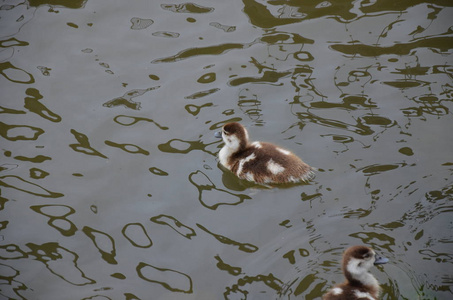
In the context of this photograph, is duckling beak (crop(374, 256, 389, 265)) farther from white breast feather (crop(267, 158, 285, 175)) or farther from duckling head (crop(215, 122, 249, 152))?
duckling head (crop(215, 122, 249, 152))

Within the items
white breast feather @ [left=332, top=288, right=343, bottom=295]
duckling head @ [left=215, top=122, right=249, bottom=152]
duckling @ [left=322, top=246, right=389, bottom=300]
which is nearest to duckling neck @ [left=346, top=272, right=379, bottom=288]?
duckling @ [left=322, top=246, right=389, bottom=300]

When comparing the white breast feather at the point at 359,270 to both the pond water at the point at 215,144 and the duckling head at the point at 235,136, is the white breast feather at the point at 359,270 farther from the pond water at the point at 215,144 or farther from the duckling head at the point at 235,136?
the duckling head at the point at 235,136

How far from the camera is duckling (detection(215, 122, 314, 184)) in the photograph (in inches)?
187

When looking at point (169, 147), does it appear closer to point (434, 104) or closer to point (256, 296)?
point (256, 296)

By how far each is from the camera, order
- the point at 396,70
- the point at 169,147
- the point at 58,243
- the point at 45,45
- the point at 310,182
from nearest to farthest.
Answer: the point at 58,243, the point at 310,182, the point at 169,147, the point at 396,70, the point at 45,45

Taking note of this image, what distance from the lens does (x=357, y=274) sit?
3.79 metres

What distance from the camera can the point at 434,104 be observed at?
527 centimetres

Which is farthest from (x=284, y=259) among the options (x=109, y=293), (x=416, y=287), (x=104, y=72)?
(x=104, y=72)

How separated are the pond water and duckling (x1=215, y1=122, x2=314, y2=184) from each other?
10 cm

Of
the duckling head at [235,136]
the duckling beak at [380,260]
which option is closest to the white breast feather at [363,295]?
the duckling beak at [380,260]

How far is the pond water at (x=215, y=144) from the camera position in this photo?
418 centimetres

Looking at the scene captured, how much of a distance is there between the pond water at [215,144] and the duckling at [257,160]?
10 centimetres

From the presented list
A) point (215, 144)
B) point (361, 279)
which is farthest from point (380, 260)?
point (215, 144)

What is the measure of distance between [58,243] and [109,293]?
65 centimetres
